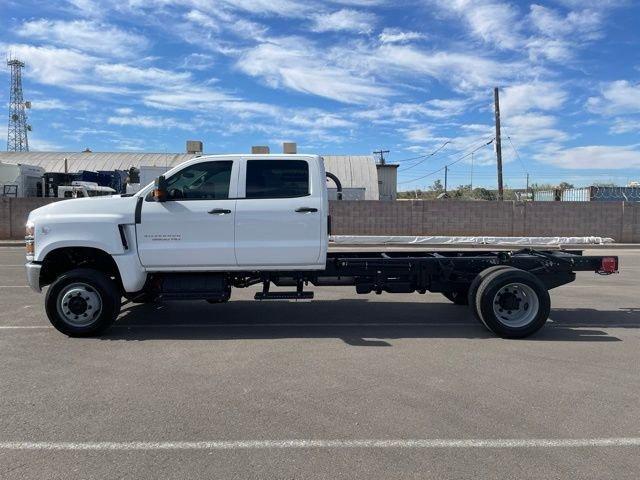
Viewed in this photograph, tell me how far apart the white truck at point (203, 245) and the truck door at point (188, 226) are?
0.01 m

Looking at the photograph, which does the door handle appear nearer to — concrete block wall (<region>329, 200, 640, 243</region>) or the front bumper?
the front bumper

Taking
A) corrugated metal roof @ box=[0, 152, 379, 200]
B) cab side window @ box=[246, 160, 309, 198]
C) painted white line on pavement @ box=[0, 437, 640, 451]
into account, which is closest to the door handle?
cab side window @ box=[246, 160, 309, 198]

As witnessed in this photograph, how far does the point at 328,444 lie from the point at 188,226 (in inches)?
149

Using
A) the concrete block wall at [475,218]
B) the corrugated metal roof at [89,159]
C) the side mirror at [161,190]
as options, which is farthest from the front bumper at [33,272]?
the corrugated metal roof at [89,159]

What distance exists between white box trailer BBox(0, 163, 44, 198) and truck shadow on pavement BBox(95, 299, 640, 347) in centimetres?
2203

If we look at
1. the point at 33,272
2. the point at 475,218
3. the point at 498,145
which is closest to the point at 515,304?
the point at 33,272

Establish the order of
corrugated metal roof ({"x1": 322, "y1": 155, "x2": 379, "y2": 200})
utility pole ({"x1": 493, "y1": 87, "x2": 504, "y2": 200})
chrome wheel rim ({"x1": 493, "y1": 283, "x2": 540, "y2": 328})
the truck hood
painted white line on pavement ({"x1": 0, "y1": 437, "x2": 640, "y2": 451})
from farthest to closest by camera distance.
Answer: corrugated metal roof ({"x1": 322, "y1": 155, "x2": 379, "y2": 200}) < utility pole ({"x1": 493, "y1": 87, "x2": 504, "y2": 200}) < chrome wheel rim ({"x1": 493, "y1": 283, "x2": 540, "y2": 328}) < the truck hood < painted white line on pavement ({"x1": 0, "y1": 437, "x2": 640, "y2": 451})

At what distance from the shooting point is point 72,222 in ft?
22.0

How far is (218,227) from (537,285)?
4125 mm

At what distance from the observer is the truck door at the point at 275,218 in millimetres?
6887

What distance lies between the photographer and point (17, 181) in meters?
27.3

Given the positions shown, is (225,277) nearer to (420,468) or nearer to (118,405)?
(118,405)

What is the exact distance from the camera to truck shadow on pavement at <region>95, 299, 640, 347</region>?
277 inches

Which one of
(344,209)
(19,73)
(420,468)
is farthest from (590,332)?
(19,73)
